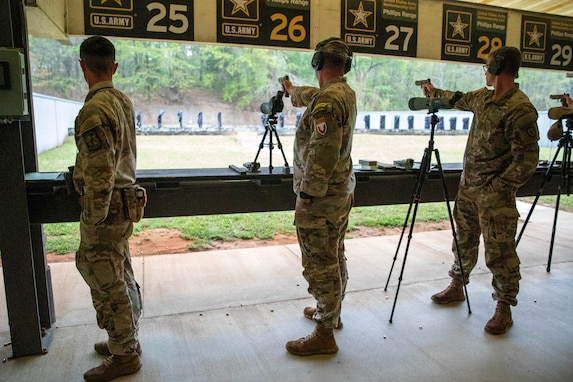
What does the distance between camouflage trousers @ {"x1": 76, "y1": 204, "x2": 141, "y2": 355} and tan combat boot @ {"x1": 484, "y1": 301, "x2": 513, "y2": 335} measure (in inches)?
86.5

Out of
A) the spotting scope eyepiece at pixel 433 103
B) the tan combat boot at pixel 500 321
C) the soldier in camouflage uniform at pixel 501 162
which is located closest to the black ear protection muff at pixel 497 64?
the soldier in camouflage uniform at pixel 501 162

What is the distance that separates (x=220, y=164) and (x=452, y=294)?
340 cm

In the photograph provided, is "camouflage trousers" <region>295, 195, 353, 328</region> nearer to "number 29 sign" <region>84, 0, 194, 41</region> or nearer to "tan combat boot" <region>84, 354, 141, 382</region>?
"tan combat boot" <region>84, 354, 141, 382</region>

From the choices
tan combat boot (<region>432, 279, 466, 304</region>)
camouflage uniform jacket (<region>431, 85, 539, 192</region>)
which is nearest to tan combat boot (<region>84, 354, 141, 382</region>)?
tan combat boot (<region>432, 279, 466, 304</region>)

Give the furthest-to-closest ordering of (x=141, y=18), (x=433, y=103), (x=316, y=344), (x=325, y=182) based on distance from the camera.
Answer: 1. (x=141, y=18)
2. (x=433, y=103)
3. (x=316, y=344)
4. (x=325, y=182)

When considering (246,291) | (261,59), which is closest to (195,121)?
(261,59)

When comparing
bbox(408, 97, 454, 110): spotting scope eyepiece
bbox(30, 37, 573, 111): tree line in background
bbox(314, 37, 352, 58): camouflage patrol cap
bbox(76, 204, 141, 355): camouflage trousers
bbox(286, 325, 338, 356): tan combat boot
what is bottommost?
bbox(286, 325, 338, 356): tan combat boot

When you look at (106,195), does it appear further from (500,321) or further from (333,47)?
(500,321)

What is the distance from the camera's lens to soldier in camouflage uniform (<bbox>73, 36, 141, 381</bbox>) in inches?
77.5

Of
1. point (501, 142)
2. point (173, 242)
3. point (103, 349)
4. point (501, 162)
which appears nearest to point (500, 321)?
point (501, 162)

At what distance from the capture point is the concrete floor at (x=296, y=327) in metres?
2.34

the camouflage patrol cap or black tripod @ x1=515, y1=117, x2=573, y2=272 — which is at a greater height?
the camouflage patrol cap

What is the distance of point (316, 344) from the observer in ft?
8.25

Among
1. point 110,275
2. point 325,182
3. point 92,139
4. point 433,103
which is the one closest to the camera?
point 92,139
